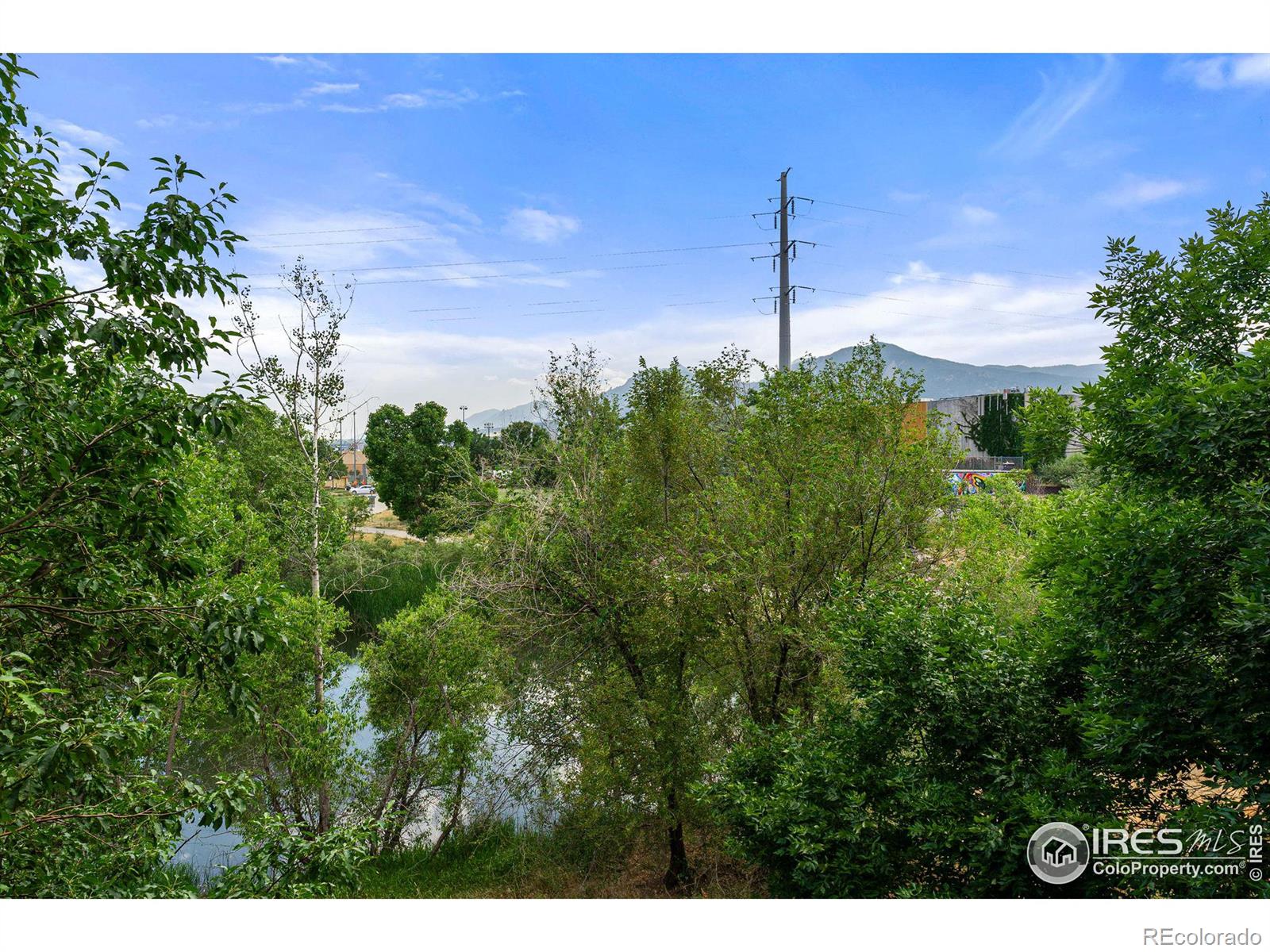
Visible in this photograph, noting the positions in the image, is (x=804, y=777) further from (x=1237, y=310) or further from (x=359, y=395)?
(x=359, y=395)

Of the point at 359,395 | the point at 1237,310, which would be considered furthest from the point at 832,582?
the point at 359,395

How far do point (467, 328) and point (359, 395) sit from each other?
2365 mm

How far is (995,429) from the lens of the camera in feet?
41.5

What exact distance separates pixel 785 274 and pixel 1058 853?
20.8 feet

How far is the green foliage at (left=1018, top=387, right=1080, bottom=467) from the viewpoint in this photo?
10.7 ft

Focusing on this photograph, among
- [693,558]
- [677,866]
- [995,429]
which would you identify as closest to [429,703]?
[677,866]

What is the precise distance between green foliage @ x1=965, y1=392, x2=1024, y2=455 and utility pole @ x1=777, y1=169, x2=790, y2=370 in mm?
5870

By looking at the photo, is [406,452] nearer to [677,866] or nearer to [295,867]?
[677,866]

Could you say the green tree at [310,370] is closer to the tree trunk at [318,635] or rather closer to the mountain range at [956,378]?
the tree trunk at [318,635]

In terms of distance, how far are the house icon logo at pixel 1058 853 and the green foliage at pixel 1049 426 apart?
→ 1.53 meters

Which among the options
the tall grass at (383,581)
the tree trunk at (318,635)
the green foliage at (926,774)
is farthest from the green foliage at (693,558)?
the tall grass at (383,581)

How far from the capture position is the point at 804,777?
353cm

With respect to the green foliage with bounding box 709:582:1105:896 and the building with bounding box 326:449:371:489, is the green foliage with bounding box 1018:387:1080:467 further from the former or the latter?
the building with bounding box 326:449:371:489

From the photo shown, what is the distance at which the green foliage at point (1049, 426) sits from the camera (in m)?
3.25
